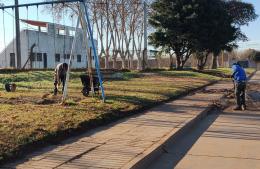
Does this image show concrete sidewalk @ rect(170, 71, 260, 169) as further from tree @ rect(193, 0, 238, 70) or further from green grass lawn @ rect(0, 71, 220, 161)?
tree @ rect(193, 0, 238, 70)

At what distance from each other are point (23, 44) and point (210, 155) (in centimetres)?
4940

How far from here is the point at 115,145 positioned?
9125mm

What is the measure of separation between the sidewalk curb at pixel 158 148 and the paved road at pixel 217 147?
0.10m

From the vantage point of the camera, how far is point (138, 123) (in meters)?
12.2

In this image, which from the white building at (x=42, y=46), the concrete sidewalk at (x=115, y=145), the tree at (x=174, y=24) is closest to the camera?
the concrete sidewalk at (x=115, y=145)

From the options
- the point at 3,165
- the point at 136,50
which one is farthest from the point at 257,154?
the point at 136,50

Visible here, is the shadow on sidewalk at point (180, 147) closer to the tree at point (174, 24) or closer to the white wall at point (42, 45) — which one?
the tree at point (174, 24)

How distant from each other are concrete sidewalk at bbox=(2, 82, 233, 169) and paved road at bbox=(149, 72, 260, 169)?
0.32 meters

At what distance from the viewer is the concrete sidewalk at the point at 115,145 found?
296 inches

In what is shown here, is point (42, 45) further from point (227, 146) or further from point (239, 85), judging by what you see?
point (227, 146)

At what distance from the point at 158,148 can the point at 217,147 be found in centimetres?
137

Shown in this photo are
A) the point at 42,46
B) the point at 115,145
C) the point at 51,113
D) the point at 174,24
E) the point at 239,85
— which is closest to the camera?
the point at 115,145

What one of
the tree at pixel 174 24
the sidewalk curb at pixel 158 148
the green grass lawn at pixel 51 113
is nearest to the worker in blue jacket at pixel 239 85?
the green grass lawn at pixel 51 113

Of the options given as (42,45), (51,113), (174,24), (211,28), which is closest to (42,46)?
(42,45)
